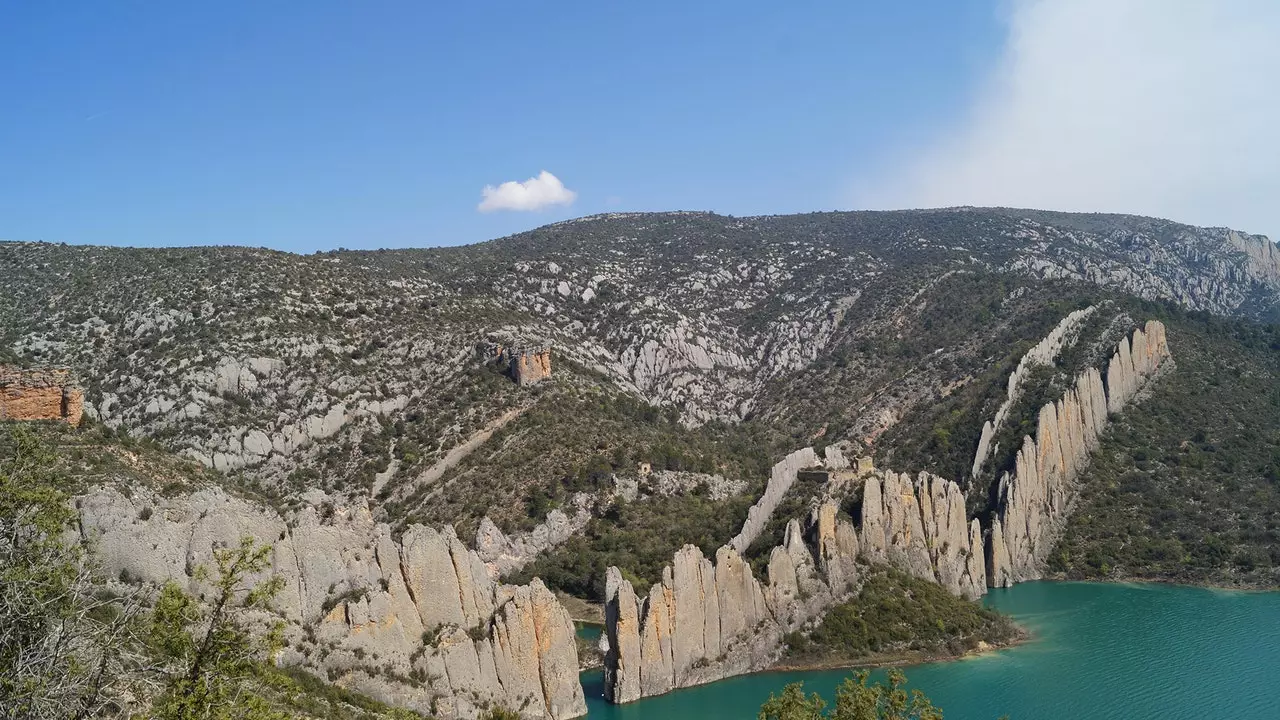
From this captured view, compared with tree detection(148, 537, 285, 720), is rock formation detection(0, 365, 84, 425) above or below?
above

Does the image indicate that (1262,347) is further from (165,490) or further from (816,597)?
(165,490)

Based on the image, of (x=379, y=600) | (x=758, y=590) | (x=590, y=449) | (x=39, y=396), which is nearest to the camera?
(x=39, y=396)

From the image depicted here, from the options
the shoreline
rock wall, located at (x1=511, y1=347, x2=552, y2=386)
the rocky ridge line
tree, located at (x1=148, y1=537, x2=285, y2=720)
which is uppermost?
rock wall, located at (x1=511, y1=347, x2=552, y2=386)

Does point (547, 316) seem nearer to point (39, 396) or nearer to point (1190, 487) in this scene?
point (1190, 487)

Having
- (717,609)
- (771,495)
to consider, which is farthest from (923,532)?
(717,609)

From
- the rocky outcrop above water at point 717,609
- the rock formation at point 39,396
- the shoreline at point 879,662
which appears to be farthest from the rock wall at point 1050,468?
the rock formation at point 39,396

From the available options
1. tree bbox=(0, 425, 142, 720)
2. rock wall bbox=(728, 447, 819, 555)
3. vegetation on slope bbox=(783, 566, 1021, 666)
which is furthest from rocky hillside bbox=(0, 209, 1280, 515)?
tree bbox=(0, 425, 142, 720)

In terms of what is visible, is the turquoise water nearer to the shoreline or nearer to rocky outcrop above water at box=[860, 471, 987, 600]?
the shoreline
